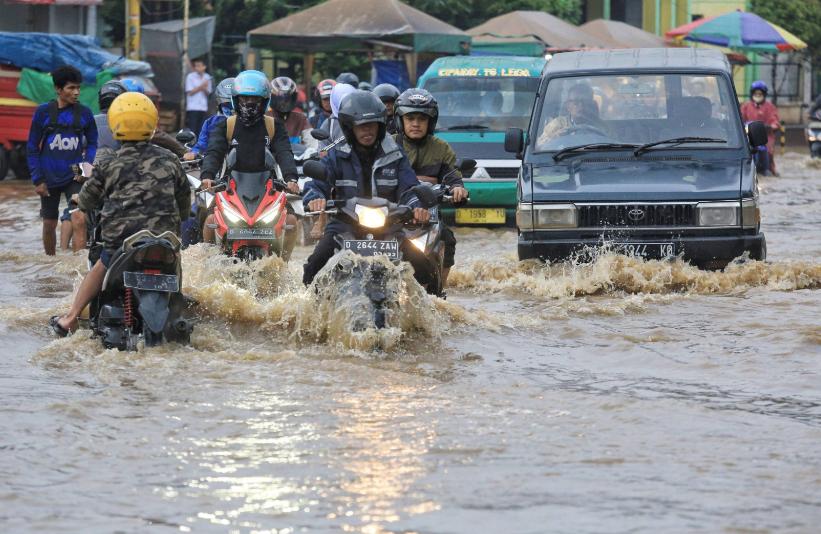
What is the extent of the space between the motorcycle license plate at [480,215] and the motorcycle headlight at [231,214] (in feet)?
20.5

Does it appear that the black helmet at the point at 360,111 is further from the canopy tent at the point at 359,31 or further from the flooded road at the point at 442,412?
the canopy tent at the point at 359,31

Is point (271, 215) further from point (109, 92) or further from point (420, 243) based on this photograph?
point (109, 92)

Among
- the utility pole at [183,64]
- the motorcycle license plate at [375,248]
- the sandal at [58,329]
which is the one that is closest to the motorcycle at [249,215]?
the sandal at [58,329]

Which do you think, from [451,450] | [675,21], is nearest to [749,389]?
[451,450]

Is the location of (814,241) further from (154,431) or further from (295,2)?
(295,2)

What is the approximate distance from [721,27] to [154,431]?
3143 cm

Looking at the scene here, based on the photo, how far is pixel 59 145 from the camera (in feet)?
45.3

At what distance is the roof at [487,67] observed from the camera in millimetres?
18500

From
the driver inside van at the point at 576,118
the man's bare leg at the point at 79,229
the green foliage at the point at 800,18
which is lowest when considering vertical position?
the man's bare leg at the point at 79,229

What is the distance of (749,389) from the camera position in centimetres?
824

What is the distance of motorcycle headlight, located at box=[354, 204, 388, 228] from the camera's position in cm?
896

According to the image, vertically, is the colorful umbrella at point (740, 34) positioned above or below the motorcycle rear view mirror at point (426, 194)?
above

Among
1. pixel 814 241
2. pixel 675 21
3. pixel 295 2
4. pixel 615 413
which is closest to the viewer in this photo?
pixel 615 413

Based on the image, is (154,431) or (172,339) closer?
(154,431)
